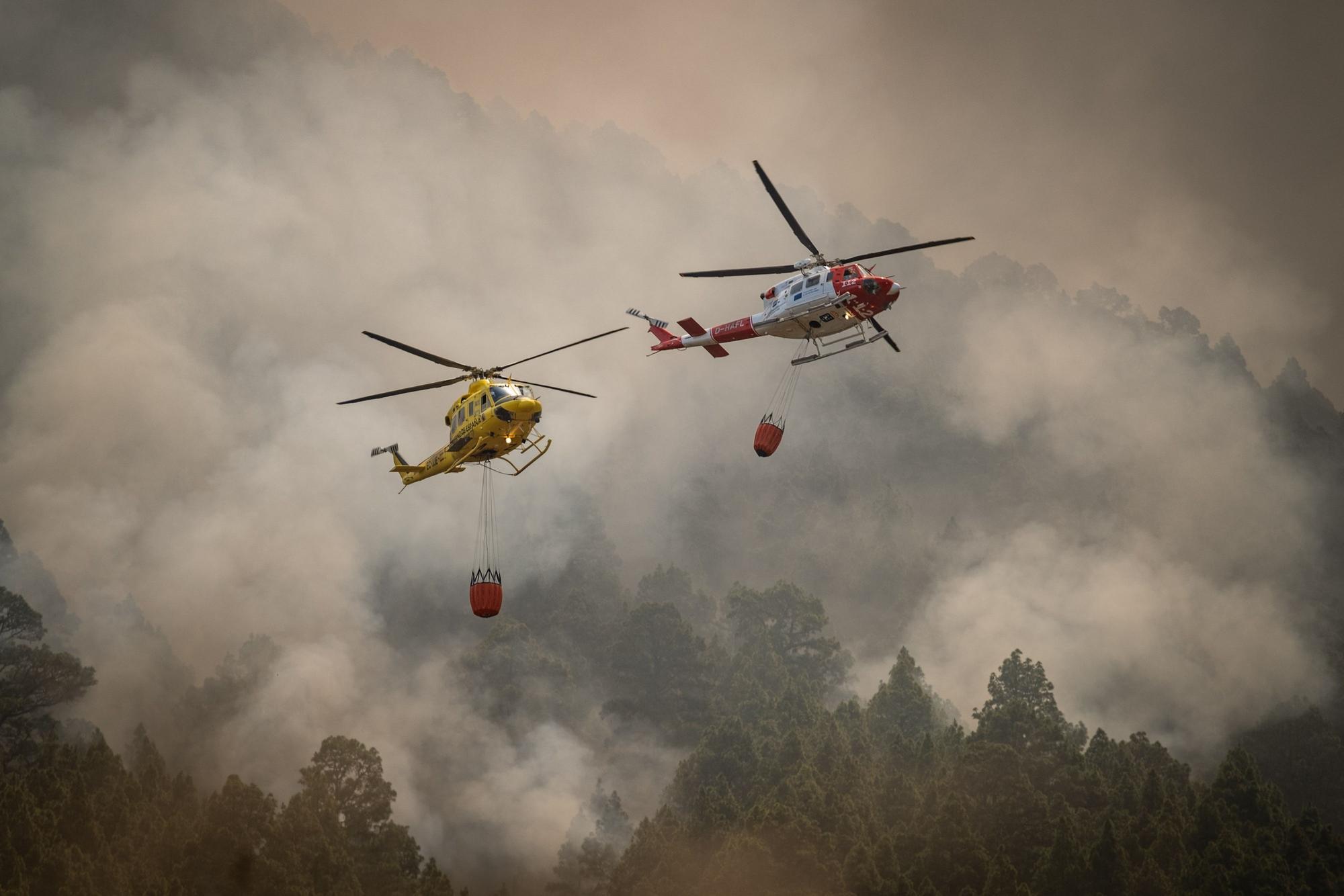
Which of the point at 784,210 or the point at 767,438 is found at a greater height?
the point at 784,210

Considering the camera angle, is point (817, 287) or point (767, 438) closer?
point (817, 287)

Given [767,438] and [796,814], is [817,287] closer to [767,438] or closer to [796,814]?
[767,438]

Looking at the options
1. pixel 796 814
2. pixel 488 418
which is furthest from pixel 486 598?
pixel 796 814

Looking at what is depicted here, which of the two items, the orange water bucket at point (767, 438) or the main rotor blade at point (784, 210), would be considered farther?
the orange water bucket at point (767, 438)

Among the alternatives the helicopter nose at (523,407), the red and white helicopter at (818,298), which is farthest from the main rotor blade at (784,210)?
the helicopter nose at (523,407)

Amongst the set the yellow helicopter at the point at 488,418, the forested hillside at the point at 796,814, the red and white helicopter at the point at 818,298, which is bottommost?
the forested hillside at the point at 796,814

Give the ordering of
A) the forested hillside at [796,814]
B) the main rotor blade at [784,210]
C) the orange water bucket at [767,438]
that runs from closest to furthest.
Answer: the main rotor blade at [784,210] < the orange water bucket at [767,438] < the forested hillside at [796,814]

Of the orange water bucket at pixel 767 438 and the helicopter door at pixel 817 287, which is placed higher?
the helicopter door at pixel 817 287

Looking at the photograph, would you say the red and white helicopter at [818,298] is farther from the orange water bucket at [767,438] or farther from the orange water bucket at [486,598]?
the orange water bucket at [486,598]

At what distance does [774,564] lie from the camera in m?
186

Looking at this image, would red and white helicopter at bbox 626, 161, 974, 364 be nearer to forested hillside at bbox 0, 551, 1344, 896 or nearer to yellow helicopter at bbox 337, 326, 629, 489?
yellow helicopter at bbox 337, 326, 629, 489

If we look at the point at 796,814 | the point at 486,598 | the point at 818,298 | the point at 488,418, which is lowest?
the point at 796,814

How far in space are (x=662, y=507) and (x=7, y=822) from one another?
13215 centimetres

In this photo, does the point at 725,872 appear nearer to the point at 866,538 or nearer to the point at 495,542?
the point at 495,542
